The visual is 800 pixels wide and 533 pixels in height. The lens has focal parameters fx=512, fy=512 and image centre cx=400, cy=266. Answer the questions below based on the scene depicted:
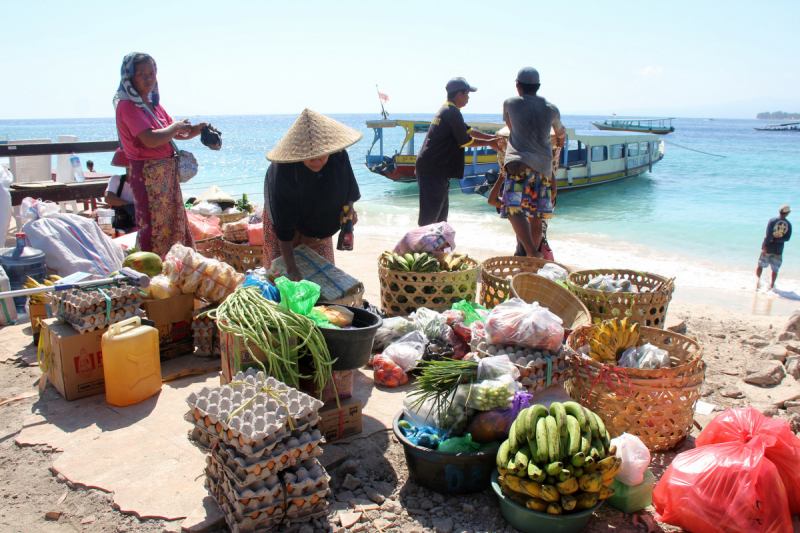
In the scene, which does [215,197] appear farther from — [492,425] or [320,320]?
[492,425]

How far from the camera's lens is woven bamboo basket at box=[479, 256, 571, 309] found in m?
3.99

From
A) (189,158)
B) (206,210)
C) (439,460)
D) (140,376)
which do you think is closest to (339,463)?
(439,460)

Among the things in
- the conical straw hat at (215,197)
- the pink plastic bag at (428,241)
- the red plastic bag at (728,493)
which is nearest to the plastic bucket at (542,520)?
the red plastic bag at (728,493)

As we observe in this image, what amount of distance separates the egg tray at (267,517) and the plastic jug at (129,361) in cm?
117

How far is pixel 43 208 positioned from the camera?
489 cm

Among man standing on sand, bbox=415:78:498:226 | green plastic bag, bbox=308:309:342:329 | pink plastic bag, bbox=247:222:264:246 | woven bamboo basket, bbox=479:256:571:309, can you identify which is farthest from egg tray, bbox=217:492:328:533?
man standing on sand, bbox=415:78:498:226

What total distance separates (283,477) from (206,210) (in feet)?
14.5

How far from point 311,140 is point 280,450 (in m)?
2.06

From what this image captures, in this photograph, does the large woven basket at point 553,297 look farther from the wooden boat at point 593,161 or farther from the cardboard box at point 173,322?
the wooden boat at point 593,161

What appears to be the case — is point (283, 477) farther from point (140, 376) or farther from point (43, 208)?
point (43, 208)

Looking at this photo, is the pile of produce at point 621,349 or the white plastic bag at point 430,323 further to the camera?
the white plastic bag at point 430,323

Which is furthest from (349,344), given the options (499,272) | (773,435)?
(499,272)

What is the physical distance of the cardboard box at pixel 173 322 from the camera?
3293 mm

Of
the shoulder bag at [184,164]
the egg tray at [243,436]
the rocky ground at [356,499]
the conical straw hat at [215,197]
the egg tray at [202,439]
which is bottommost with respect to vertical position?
the rocky ground at [356,499]
